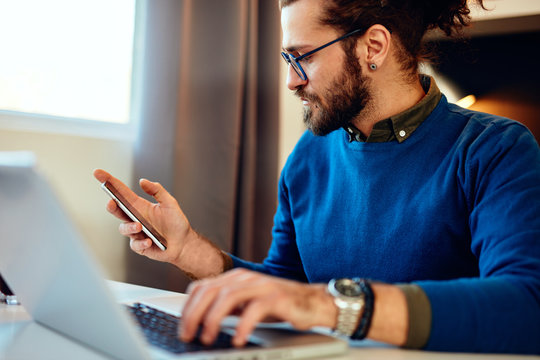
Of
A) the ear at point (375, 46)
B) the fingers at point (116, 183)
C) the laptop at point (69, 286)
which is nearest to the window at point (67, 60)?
the fingers at point (116, 183)

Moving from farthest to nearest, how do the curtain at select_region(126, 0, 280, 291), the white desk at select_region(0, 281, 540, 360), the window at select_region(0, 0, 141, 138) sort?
the curtain at select_region(126, 0, 280, 291) → the window at select_region(0, 0, 141, 138) → the white desk at select_region(0, 281, 540, 360)

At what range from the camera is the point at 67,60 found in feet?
5.99

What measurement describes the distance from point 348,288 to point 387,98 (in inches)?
27.6

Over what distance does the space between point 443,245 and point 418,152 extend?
0.68 ft

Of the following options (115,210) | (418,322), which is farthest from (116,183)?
(418,322)

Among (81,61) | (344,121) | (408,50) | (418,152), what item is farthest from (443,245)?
(81,61)

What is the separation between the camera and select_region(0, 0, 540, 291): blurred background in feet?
5.72

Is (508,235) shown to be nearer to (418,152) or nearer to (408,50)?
(418,152)

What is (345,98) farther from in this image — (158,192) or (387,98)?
(158,192)

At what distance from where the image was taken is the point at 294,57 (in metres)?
1.24

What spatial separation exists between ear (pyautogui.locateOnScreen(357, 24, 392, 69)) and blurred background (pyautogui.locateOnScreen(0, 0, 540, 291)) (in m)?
0.67

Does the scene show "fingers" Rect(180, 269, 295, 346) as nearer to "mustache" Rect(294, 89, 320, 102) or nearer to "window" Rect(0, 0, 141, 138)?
"mustache" Rect(294, 89, 320, 102)

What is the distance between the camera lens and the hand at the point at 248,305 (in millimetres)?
540

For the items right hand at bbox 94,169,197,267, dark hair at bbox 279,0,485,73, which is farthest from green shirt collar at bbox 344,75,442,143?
right hand at bbox 94,169,197,267
